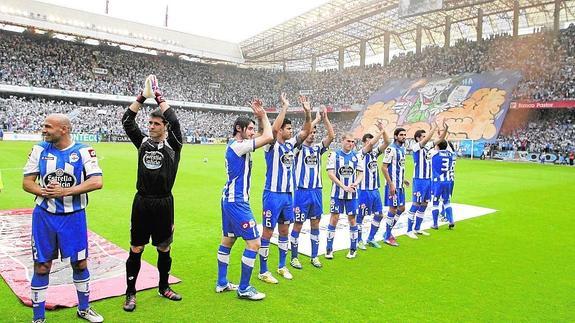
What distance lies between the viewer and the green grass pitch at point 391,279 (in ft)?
16.1

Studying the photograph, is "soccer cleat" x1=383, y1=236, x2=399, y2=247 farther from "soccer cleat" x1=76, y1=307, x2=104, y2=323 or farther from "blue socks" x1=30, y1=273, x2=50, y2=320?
"blue socks" x1=30, y1=273, x2=50, y2=320

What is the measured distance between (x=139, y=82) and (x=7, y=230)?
2010 inches

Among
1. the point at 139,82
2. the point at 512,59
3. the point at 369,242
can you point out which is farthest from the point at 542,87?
the point at 139,82

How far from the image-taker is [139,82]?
55531mm

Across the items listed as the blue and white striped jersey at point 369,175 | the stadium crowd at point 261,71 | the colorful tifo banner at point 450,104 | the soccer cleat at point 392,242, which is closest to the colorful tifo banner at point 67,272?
the blue and white striped jersey at point 369,175

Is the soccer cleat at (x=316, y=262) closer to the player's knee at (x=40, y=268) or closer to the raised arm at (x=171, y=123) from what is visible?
the raised arm at (x=171, y=123)

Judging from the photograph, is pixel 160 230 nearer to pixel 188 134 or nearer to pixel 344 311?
pixel 344 311

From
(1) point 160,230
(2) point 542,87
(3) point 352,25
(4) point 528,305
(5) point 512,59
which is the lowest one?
(4) point 528,305

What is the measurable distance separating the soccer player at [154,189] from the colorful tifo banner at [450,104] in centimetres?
3868

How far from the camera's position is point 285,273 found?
20.6 ft

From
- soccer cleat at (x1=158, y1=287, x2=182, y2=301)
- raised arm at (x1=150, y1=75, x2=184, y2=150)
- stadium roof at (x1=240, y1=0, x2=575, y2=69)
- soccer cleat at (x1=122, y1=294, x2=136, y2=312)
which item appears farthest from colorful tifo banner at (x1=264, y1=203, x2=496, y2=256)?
stadium roof at (x1=240, y1=0, x2=575, y2=69)

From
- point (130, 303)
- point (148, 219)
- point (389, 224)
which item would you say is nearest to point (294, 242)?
point (389, 224)

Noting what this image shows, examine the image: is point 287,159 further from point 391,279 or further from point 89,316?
point 89,316

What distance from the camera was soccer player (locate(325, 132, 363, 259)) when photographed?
24.0 ft
